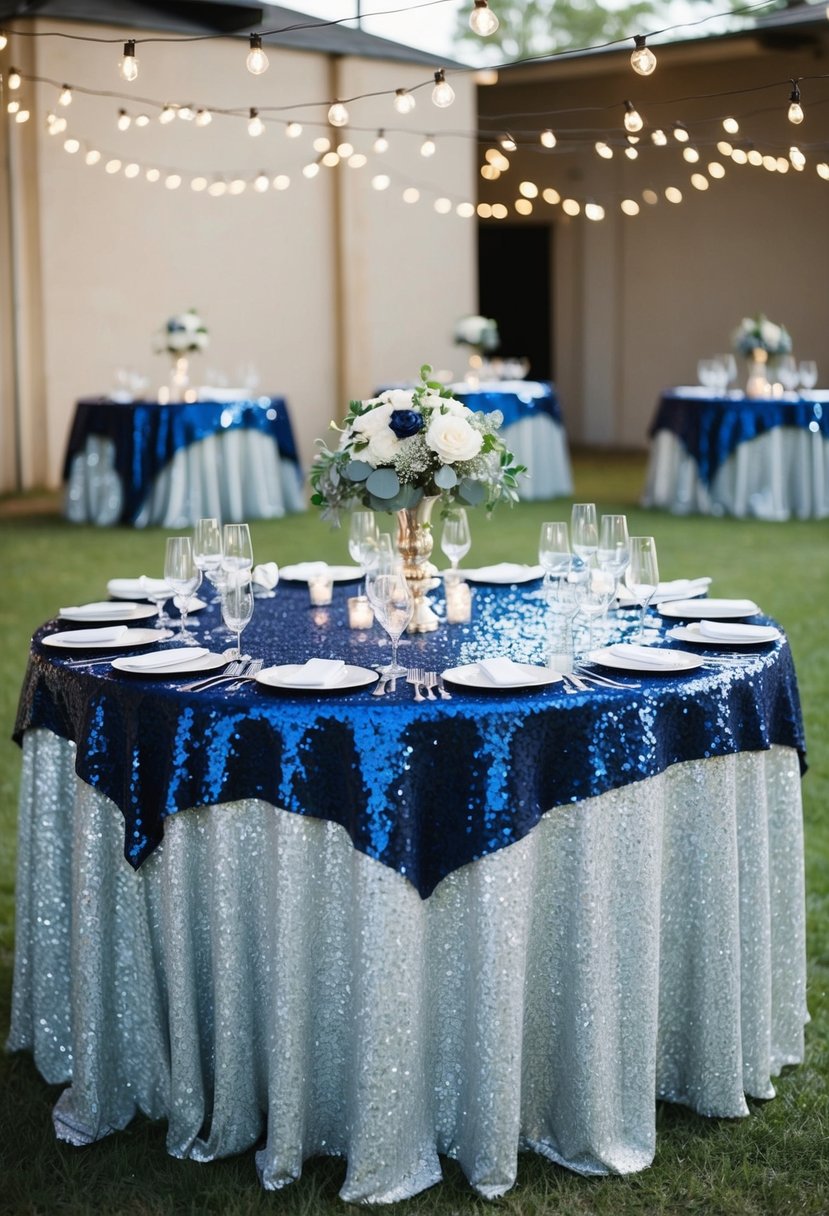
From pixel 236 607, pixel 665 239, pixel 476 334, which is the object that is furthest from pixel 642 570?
pixel 665 239

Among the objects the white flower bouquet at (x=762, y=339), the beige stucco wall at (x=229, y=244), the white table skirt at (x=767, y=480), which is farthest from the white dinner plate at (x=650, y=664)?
the beige stucco wall at (x=229, y=244)

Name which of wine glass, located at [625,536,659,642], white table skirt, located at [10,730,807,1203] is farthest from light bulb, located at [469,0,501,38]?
white table skirt, located at [10,730,807,1203]

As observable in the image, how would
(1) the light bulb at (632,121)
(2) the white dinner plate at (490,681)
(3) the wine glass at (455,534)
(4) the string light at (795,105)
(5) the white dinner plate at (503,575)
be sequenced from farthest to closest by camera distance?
(1) the light bulb at (632,121), (4) the string light at (795,105), (5) the white dinner plate at (503,575), (3) the wine glass at (455,534), (2) the white dinner plate at (490,681)

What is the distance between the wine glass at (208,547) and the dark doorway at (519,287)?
14.9m

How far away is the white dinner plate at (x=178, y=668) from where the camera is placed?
8.69 feet

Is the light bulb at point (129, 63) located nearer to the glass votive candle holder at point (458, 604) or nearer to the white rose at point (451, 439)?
the white rose at point (451, 439)

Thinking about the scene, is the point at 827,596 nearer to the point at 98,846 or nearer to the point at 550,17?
the point at 98,846

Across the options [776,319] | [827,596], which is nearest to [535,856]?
[827,596]

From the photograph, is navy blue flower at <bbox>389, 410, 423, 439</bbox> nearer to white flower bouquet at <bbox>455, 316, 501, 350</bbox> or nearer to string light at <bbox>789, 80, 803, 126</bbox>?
string light at <bbox>789, 80, 803, 126</bbox>

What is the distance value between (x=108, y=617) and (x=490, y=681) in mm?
1036

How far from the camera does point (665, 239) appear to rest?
1598 cm

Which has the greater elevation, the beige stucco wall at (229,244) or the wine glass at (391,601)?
the beige stucco wall at (229,244)

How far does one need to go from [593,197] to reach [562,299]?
1.32 m

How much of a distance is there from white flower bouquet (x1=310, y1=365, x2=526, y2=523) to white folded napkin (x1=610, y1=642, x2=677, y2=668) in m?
0.46
